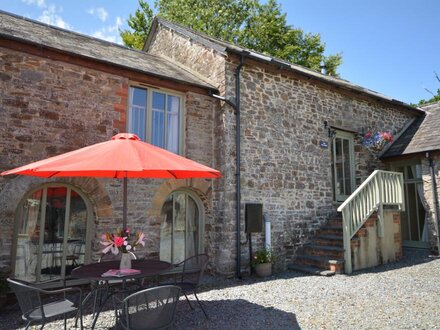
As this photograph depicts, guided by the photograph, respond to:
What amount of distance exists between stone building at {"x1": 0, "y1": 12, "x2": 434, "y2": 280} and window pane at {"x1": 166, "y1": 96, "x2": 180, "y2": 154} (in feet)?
0.08

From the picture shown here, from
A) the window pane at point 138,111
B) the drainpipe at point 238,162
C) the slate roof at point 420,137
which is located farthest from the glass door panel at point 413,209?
the window pane at point 138,111

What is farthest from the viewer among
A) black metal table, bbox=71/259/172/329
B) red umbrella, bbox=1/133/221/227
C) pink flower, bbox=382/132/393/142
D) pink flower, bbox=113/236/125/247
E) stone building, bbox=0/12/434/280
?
pink flower, bbox=382/132/393/142

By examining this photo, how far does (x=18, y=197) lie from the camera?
5.56m

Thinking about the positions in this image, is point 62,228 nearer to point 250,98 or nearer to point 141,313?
point 141,313

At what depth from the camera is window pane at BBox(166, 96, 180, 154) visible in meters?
7.63

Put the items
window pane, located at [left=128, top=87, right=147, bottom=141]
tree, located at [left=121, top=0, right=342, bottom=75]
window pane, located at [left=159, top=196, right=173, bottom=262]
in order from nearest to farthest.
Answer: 1. window pane, located at [left=128, top=87, right=147, bottom=141]
2. window pane, located at [left=159, top=196, right=173, bottom=262]
3. tree, located at [left=121, top=0, right=342, bottom=75]

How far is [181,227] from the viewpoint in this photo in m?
7.63

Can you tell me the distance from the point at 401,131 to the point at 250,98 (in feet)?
22.9

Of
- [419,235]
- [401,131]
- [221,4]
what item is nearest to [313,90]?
[401,131]

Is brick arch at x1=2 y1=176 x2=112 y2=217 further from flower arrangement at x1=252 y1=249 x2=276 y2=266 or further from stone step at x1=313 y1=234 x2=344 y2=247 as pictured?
stone step at x1=313 y1=234 x2=344 y2=247

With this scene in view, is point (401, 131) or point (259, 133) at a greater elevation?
point (401, 131)

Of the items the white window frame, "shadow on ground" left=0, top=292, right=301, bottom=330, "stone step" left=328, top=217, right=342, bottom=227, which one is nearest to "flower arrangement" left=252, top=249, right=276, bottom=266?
"shadow on ground" left=0, top=292, right=301, bottom=330

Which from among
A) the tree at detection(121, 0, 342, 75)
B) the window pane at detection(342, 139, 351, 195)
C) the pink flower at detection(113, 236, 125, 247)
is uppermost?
the tree at detection(121, 0, 342, 75)

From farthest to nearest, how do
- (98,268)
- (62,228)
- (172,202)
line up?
(172,202), (62,228), (98,268)
